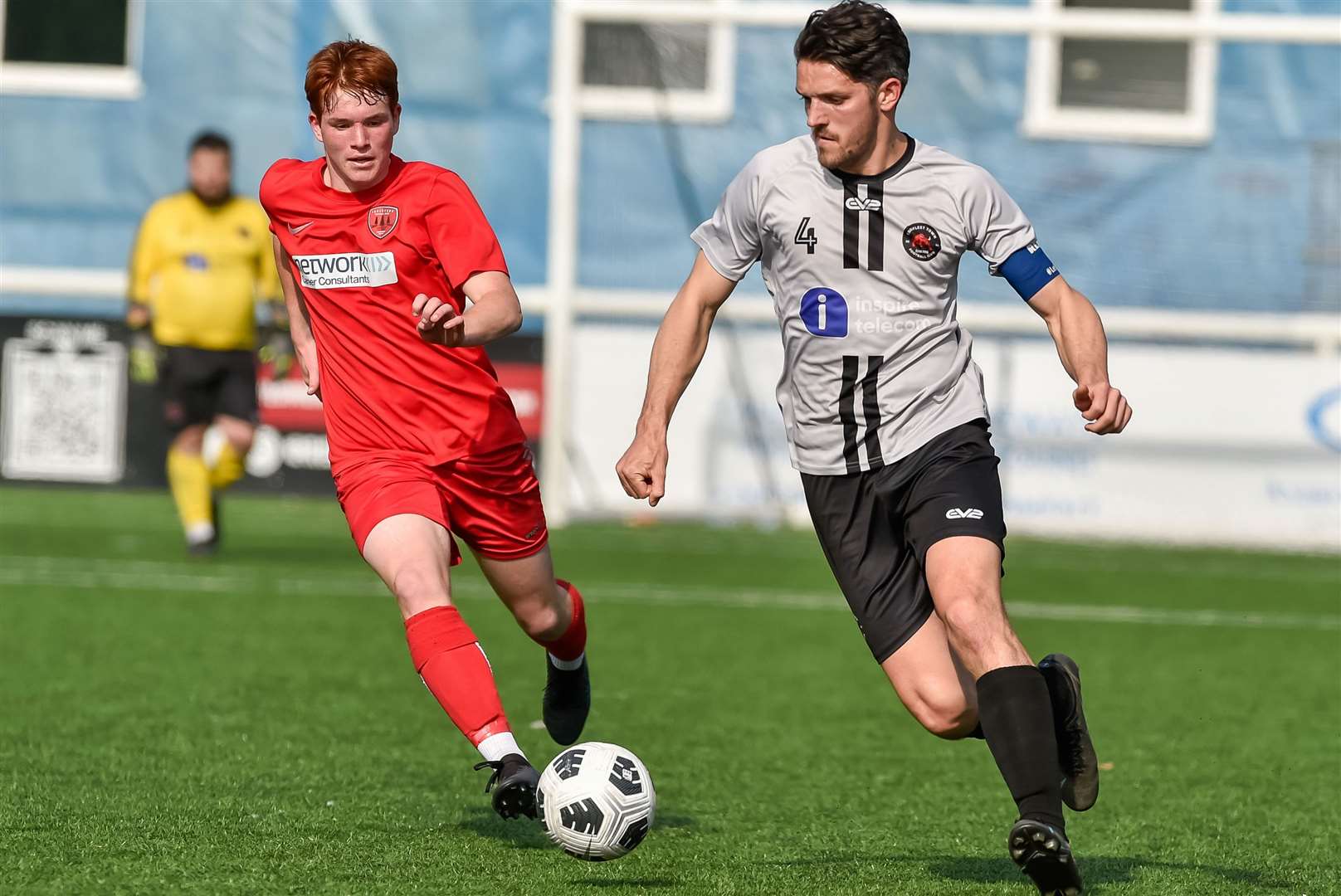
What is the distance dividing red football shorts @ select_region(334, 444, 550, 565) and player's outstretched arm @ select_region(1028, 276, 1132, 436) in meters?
1.42

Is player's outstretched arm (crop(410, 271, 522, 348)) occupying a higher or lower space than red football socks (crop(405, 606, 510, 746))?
higher

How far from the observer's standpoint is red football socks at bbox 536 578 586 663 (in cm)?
580

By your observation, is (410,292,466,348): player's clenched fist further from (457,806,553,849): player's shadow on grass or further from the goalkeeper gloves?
the goalkeeper gloves

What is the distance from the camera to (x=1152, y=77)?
1485 centimetres

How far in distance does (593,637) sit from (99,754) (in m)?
3.51

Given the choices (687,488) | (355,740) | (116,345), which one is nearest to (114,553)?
(116,345)

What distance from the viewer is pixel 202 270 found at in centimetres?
1171

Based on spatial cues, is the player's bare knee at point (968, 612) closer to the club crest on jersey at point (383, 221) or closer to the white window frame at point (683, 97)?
the club crest on jersey at point (383, 221)

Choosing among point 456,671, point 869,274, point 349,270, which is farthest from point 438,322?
point 869,274

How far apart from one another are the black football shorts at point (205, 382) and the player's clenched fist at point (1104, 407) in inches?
315

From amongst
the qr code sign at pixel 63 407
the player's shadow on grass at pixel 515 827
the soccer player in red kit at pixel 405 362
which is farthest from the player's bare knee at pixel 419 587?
the qr code sign at pixel 63 407

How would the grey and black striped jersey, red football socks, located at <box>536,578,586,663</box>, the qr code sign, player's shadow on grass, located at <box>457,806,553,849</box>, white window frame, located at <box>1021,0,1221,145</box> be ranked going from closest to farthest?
the grey and black striped jersey → player's shadow on grass, located at <box>457,806,553,849</box> → red football socks, located at <box>536,578,586,663</box> → white window frame, located at <box>1021,0,1221,145</box> → the qr code sign

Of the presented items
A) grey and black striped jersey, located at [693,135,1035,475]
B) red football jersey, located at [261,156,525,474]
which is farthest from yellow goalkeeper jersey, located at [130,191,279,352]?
grey and black striped jersey, located at [693,135,1035,475]

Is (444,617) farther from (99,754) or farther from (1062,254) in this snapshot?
(1062,254)
